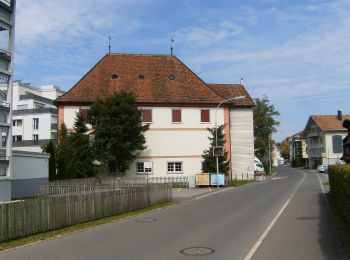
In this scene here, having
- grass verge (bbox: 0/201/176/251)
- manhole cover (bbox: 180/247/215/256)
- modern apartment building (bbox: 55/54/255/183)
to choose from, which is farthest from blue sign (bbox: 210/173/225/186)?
manhole cover (bbox: 180/247/215/256)

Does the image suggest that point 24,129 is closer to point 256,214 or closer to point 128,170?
point 128,170

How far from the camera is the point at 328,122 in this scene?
110 m

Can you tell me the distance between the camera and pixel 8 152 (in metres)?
25.8

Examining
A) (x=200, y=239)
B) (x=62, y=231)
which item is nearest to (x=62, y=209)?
(x=62, y=231)

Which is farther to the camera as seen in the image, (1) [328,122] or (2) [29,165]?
(1) [328,122]

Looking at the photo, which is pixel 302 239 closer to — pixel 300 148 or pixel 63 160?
pixel 63 160

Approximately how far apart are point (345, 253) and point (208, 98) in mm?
43212

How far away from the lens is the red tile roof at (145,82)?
169 ft

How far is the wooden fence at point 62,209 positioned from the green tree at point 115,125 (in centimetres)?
2137

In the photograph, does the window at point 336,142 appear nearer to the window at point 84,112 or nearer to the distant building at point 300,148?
the distant building at point 300,148

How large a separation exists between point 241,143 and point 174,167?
31.7 feet

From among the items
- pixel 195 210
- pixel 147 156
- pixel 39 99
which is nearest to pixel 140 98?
pixel 147 156

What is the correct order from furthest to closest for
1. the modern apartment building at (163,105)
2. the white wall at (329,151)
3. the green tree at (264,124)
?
the white wall at (329,151), the green tree at (264,124), the modern apartment building at (163,105)

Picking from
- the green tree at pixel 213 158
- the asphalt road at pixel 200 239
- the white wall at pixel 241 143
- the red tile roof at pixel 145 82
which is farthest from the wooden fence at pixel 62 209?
the white wall at pixel 241 143
